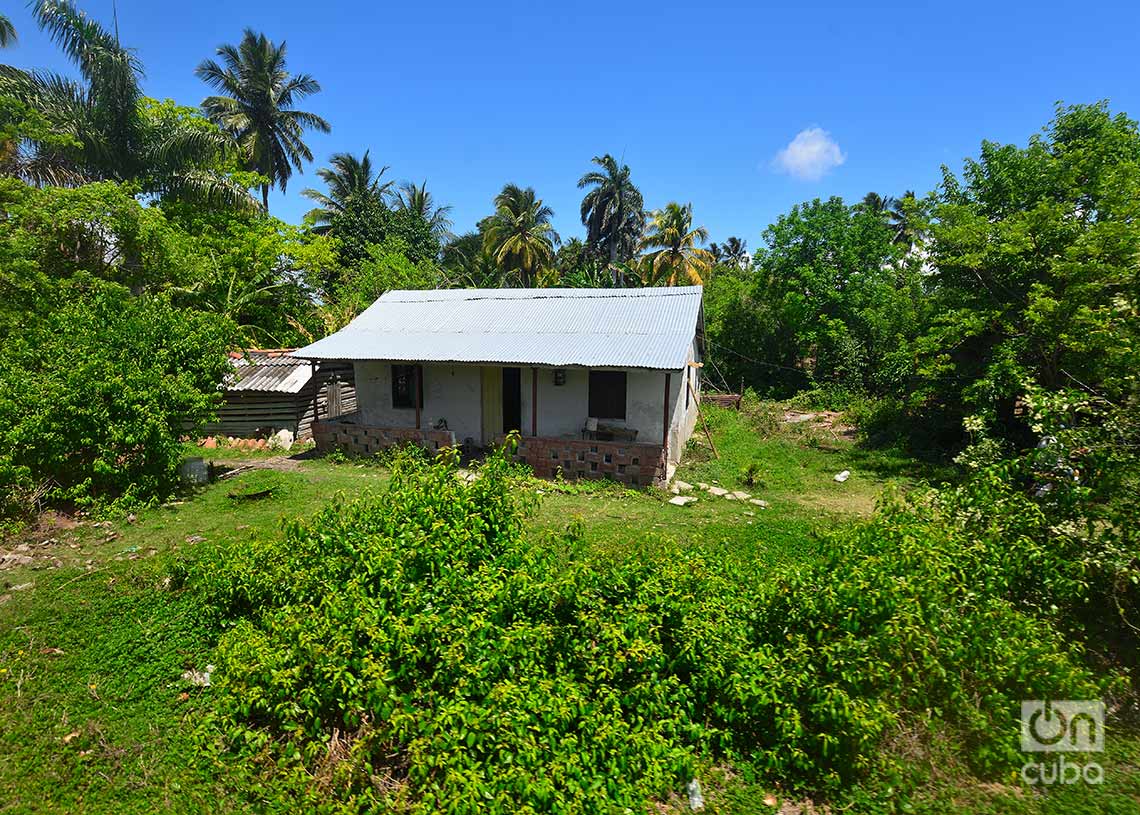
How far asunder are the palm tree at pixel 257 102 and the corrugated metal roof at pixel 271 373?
14.5 m

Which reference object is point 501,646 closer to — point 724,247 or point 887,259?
point 887,259

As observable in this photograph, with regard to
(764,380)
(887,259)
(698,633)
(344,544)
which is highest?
(887,259)

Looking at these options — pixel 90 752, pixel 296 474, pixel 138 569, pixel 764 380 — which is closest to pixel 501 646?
pixel 90 752

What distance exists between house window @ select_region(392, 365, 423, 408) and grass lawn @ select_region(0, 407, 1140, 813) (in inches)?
92.0

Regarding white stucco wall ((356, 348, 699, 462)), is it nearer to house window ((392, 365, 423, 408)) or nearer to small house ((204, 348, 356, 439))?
house window ((392, 365, 423, 408))

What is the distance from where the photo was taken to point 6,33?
16.2 m

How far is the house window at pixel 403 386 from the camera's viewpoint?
549 inches

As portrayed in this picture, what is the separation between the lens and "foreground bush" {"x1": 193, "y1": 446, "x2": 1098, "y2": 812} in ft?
11.3

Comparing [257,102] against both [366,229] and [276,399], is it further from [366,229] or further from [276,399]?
[276,399]

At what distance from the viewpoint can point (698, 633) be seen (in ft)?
13.3

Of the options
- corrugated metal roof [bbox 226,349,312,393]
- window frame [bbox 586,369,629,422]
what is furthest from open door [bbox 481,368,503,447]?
corrugated metal roof [bbox 226,349,312,393]

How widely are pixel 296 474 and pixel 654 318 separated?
9045 mm

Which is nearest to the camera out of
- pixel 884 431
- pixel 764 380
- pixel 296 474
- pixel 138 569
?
pixel 138 569

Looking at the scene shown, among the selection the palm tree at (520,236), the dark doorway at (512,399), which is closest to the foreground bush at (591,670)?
the dark doorway at (512,399)
